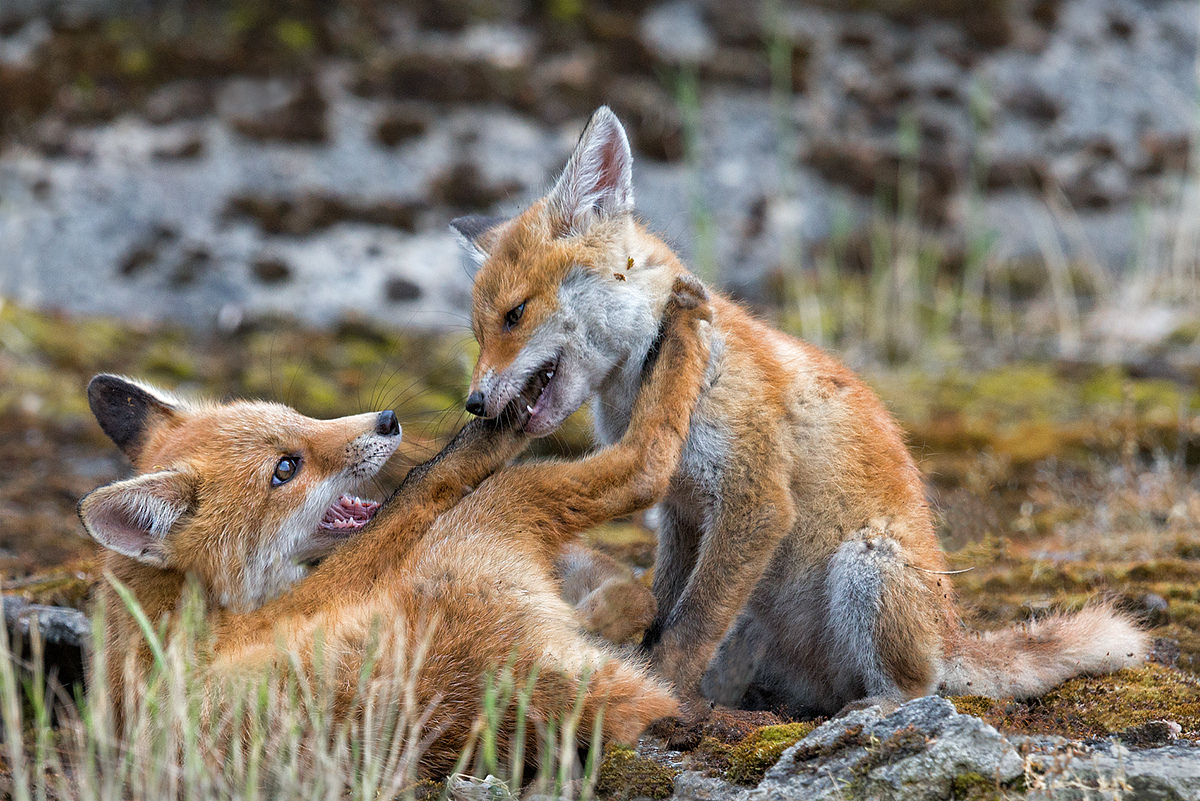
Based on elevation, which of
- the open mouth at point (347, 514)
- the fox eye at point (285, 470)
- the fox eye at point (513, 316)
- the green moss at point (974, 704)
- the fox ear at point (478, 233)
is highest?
the fox ear at point (478, 233)

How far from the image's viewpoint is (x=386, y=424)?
16.8ft

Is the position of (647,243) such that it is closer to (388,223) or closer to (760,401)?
(760,401)

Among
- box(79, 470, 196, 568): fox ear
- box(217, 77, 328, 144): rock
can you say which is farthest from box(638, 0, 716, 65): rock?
box(79, 470, 196, 568): fox ear

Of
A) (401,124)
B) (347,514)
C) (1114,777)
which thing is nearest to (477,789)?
(347,514)

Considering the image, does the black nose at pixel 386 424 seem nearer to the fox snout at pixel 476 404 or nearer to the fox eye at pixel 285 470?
the fox eye at pixel 285 470

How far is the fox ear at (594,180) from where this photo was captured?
536 centimetres

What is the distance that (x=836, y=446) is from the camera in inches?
191

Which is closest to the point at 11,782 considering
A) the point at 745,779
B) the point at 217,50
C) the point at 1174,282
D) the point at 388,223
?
the point at 745,779

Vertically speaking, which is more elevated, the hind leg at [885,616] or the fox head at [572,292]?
the fox head at [572,292]

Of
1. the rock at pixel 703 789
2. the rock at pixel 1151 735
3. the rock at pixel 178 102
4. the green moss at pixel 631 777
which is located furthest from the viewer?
the rock at pixel 178 102

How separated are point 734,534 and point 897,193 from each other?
32.4ft

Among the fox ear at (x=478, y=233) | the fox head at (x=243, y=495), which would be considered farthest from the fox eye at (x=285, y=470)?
the fox ear at (x=478, y=233)

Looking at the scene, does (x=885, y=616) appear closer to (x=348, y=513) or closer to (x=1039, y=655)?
(x=1039, y=655)

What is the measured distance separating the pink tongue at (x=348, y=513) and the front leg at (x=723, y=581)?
1.64m
